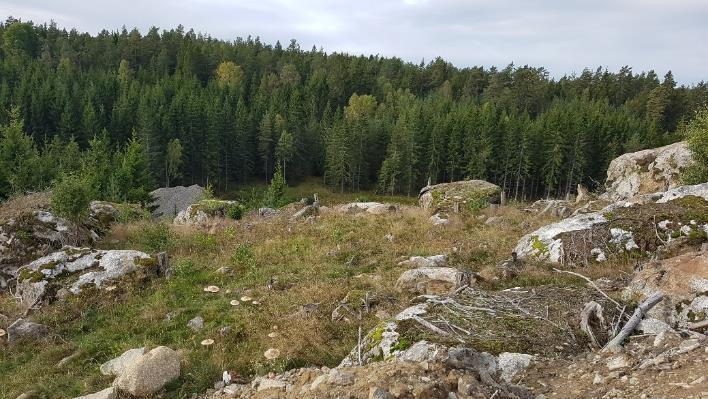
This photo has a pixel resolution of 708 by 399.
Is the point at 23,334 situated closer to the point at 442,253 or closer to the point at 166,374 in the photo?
the point at 166,374

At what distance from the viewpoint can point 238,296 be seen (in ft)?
43.6

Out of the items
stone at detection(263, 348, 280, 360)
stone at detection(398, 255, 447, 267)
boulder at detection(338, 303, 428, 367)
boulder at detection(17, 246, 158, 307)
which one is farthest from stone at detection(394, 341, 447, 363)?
boulder at detection(17, 246, 158, 307)

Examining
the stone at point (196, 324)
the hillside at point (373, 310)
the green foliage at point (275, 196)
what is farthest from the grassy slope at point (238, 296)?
the green foliage at point (275, 196)

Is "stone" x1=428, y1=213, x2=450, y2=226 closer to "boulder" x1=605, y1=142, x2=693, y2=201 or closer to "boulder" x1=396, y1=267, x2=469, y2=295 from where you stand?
"boulder" x1=396, y1=267, x2=469, y2=295

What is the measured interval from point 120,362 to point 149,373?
110 centimetres

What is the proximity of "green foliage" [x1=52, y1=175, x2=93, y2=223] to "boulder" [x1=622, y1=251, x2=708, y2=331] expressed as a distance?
56.0ft

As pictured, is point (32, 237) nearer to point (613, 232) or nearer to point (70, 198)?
point (70, 198)

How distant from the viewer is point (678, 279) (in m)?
9.48

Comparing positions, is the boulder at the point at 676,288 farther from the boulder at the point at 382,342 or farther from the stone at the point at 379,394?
the stone at the point at 379,394

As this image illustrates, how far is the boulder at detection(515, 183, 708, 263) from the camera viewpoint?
13.5 meters

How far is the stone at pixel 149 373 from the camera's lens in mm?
8625

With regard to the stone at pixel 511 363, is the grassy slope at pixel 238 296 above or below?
below

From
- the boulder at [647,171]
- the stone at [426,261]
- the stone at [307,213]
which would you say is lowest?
the stone at [307,213]

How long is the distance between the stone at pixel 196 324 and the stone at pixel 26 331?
10.9 ft
